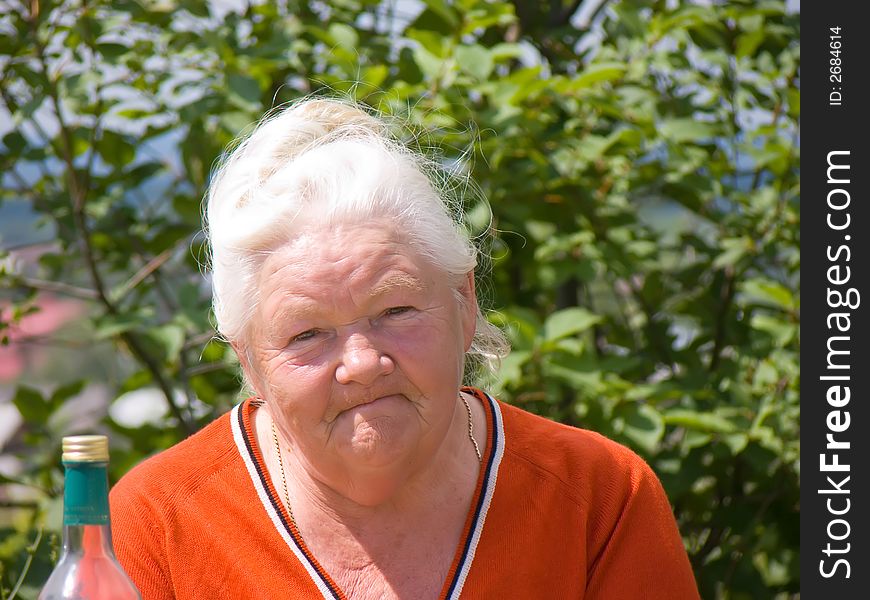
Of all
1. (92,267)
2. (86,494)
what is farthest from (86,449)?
(92,267)

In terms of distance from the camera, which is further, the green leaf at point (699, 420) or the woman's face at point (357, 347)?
the green leaf at point (699, 420)

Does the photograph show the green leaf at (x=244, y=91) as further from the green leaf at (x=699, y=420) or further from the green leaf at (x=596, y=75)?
the green leaf at (x=699, y=420)

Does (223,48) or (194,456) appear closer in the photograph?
(194,456)

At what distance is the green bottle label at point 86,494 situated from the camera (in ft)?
4.23

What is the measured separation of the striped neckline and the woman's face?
201 mm

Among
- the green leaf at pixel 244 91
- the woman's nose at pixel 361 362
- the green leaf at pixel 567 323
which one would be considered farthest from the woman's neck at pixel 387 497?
the green leaf at pixel 244 91

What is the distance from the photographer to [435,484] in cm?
198

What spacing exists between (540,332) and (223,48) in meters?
1.16

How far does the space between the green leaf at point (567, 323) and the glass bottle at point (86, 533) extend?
67.4 inches

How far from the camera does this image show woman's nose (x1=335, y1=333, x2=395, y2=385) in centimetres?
171

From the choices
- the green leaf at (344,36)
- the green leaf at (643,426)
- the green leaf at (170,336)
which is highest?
the green leaf at (344,36)

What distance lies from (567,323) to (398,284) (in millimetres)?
1265
